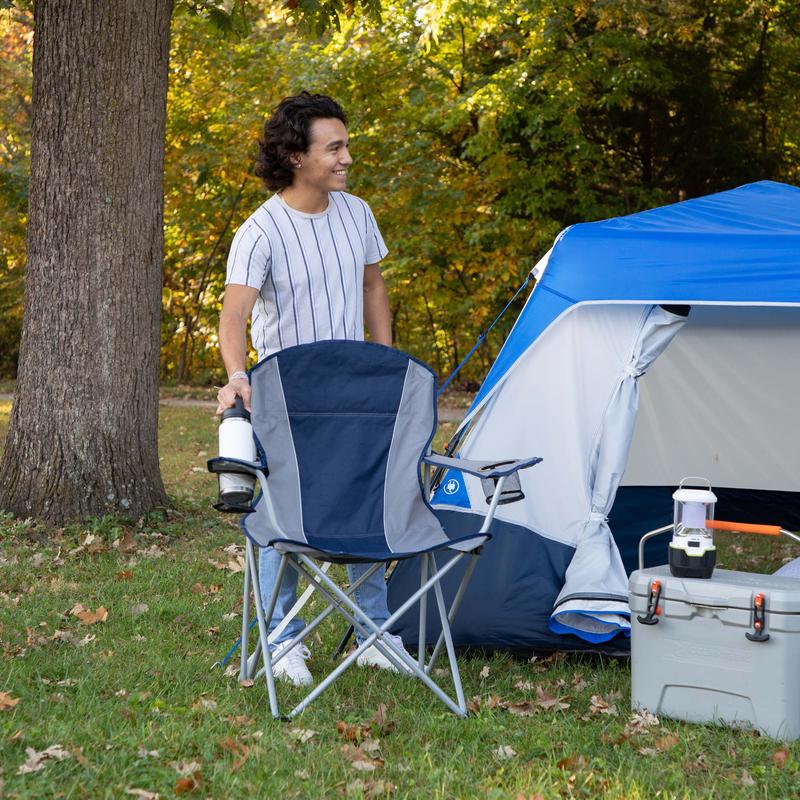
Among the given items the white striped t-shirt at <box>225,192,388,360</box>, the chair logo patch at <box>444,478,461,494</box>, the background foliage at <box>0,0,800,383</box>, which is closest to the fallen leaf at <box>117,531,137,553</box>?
the chair logo patch at <box>444,478,461,494</box>

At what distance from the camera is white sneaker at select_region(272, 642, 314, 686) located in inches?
115

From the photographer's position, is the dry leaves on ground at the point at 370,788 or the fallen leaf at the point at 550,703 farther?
the fallen leaf at the point at 550,703

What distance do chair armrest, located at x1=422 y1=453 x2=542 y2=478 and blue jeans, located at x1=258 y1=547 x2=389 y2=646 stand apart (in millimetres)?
366

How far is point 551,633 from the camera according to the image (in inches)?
127

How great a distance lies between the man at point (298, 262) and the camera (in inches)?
117

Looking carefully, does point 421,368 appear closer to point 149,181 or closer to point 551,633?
point 551,633

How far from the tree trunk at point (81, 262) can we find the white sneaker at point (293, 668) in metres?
1.95

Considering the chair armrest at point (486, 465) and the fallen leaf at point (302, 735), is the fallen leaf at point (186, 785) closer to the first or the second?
the fallen leaf at point (302, 735)

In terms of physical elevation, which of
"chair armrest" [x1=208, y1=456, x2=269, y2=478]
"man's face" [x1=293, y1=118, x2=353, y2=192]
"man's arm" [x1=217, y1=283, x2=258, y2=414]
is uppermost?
"man's face" [x1=293, y1=118, x2=353, y2=192]

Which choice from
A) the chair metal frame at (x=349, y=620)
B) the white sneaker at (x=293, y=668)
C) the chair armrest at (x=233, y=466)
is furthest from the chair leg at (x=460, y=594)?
the chair armrest at (x=233, y=466)

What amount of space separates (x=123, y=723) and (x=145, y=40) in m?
3.21

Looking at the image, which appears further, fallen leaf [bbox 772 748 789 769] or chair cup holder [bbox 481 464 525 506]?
chair cup holder [bbox 481 464 525 506]

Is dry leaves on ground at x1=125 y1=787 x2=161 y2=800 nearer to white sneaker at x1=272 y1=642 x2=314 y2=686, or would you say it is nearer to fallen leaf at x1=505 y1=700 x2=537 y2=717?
white sneaker at x1=272 y1=642 x2=314 y2=686

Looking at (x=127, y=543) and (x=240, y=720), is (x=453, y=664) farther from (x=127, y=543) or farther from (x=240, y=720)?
(x=127, y=543)
